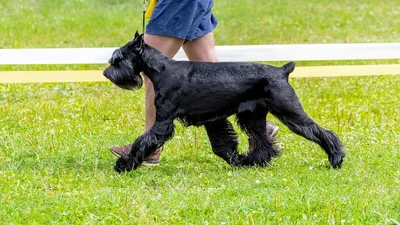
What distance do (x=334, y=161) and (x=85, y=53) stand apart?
359 centimetres

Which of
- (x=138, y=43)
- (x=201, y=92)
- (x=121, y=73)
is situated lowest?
(x=201, y=92)

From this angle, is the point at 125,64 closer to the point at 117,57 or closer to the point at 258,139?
the point at 117,57

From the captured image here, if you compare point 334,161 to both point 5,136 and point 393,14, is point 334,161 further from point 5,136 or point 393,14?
point 393,14

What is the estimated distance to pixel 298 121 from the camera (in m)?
6.77

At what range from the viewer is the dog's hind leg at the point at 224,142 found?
23.2ft

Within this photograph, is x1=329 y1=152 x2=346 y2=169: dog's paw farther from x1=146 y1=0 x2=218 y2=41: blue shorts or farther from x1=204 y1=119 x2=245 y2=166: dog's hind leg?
x1=146 y1=0 x2=218 y2=41: blue shorts

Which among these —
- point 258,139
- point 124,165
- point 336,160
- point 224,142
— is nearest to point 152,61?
point 124,165

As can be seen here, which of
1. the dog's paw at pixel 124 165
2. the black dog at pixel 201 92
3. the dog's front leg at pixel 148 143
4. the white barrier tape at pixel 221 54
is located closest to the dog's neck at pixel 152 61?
the black dog at pixel 201 92

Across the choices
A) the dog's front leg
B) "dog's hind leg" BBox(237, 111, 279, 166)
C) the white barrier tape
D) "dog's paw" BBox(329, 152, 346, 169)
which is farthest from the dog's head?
the white barrier tape

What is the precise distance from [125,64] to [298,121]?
1352 mm

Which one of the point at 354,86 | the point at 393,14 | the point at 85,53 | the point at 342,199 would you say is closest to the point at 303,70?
the point at 354,86

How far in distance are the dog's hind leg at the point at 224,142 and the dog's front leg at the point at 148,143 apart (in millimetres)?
535

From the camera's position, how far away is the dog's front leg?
21.8 feet

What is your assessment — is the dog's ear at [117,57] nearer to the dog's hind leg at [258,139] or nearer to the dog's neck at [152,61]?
the dog's neck at [152,61]
